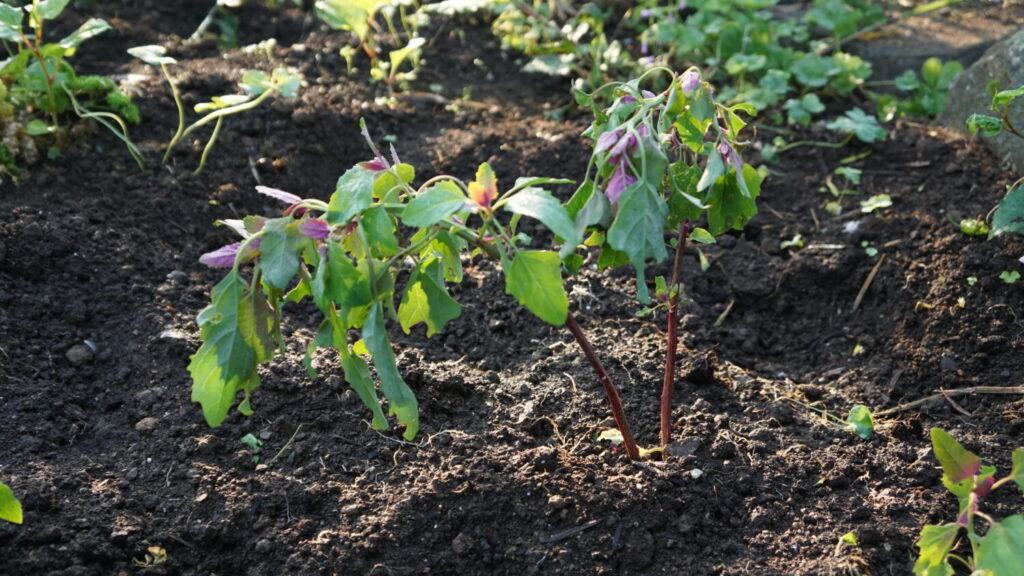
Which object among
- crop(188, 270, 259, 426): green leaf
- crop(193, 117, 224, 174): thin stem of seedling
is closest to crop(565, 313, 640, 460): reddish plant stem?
crop(188, 270, 259, 426): green leaf

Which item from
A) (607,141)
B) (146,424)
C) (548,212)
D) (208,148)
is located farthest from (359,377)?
(208,148)

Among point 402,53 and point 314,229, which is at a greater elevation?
point 314,229

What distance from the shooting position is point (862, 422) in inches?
94.0

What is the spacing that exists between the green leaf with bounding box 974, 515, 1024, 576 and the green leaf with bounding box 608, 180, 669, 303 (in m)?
0.69

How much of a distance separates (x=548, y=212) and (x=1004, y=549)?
0.92 metres

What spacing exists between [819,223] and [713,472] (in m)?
1.36

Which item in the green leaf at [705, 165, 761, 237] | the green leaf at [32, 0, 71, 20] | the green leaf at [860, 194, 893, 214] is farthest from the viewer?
the green leaf at [860, 194, 893, 214]

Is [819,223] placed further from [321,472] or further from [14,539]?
[14,539]

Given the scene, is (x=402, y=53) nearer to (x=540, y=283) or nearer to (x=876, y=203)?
(x=876, y=203)

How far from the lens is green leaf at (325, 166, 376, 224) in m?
1.62

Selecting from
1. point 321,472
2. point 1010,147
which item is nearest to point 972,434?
point 1010,147

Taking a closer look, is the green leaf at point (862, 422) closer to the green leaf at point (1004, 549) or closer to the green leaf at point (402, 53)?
the green leaf at point (1004, 549)

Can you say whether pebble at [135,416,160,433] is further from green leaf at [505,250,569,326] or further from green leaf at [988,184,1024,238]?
green leaf at [988,184,1024,238]

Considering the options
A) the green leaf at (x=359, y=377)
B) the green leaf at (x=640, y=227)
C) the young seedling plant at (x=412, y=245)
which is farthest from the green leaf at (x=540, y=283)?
the green leaf at (x=359, y=377)
